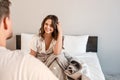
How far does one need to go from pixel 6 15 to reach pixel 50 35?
164 centimetres

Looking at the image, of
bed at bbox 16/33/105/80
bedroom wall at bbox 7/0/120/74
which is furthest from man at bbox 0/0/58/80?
bedroom wall at bbox 7/0/120/74

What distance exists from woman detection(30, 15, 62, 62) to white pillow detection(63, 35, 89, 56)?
2.39ft

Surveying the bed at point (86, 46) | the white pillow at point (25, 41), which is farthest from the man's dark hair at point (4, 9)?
the white pillow at point (25, 41)

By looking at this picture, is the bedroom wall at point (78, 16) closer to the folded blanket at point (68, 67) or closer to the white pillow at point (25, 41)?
the white pillow at point (25, 41)

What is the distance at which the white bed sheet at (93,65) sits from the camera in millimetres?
2478

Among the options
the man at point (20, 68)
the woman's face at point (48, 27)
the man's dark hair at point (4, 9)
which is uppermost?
the man's dark hair at point (4, 9)

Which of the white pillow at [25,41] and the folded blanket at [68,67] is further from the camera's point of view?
the white pillow at [25,41]

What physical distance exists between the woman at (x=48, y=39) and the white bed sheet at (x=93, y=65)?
457 millimetres

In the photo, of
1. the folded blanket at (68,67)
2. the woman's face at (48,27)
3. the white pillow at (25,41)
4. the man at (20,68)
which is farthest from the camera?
the white pillow at (25,41)

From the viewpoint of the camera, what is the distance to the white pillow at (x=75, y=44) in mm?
3307

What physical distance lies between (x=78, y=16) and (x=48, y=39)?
98 centimetres

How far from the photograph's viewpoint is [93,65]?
2.85m

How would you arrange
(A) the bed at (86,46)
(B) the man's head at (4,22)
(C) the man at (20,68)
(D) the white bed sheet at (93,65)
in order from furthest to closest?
(A) the bed at (86,46) < (D) the white bed sheet at (93,65) < (B) the man's head at (4,22) < (C) the man at (20,68)

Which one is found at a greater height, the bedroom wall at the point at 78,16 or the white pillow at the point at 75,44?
the bedroom wall at the point at 78,16
